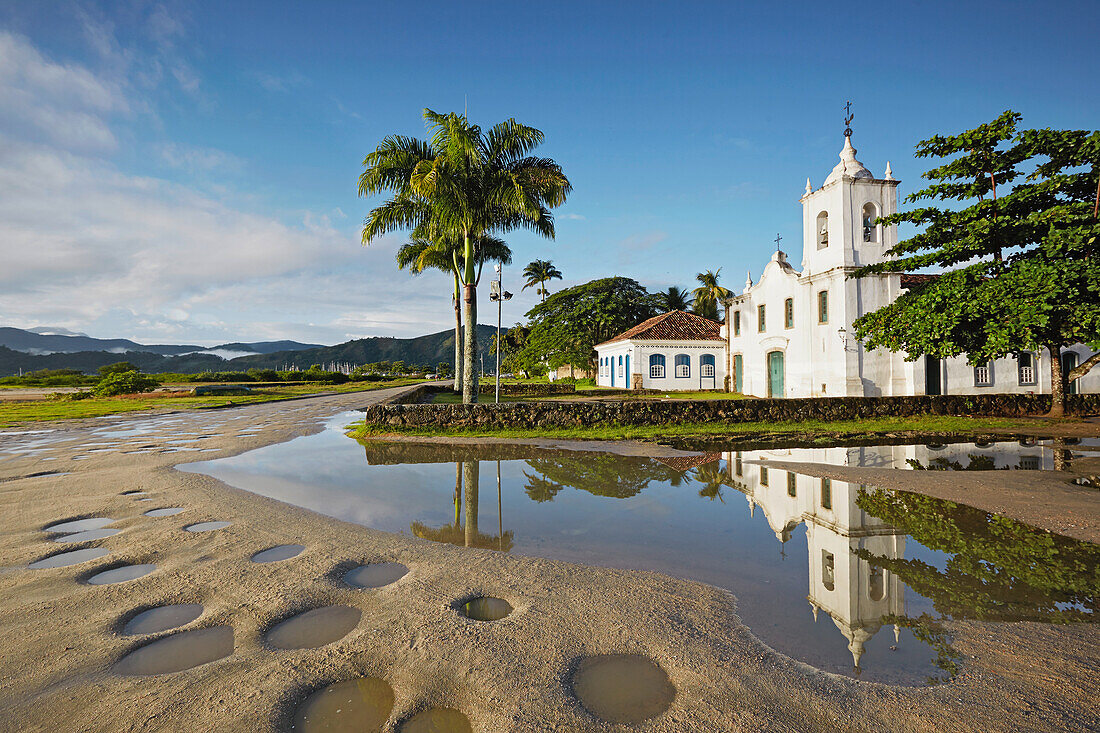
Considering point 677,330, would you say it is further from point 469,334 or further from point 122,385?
point 122,385

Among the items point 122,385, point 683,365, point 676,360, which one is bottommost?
point 122,385

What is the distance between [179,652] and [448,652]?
1693 mm

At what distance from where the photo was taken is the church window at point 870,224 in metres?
24.3

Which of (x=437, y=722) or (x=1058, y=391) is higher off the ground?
(x=1058, y=391)

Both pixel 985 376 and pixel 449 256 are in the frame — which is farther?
pixel 449 256

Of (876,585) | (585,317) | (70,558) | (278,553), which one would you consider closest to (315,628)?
(278,553)

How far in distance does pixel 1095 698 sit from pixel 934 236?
19.6 meters

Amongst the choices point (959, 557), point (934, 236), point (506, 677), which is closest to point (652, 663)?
point (506, 677)

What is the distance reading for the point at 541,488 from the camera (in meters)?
8.65

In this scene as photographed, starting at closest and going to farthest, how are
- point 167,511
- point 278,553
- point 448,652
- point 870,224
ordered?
point 448,652
point 278,553
point 167,511
point 870,224

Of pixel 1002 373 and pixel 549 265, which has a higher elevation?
pixel 549 265

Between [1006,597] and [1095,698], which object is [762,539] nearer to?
[1006,597]

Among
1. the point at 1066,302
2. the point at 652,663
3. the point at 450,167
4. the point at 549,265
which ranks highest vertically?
the point at 549,265

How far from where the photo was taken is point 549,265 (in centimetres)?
6981
